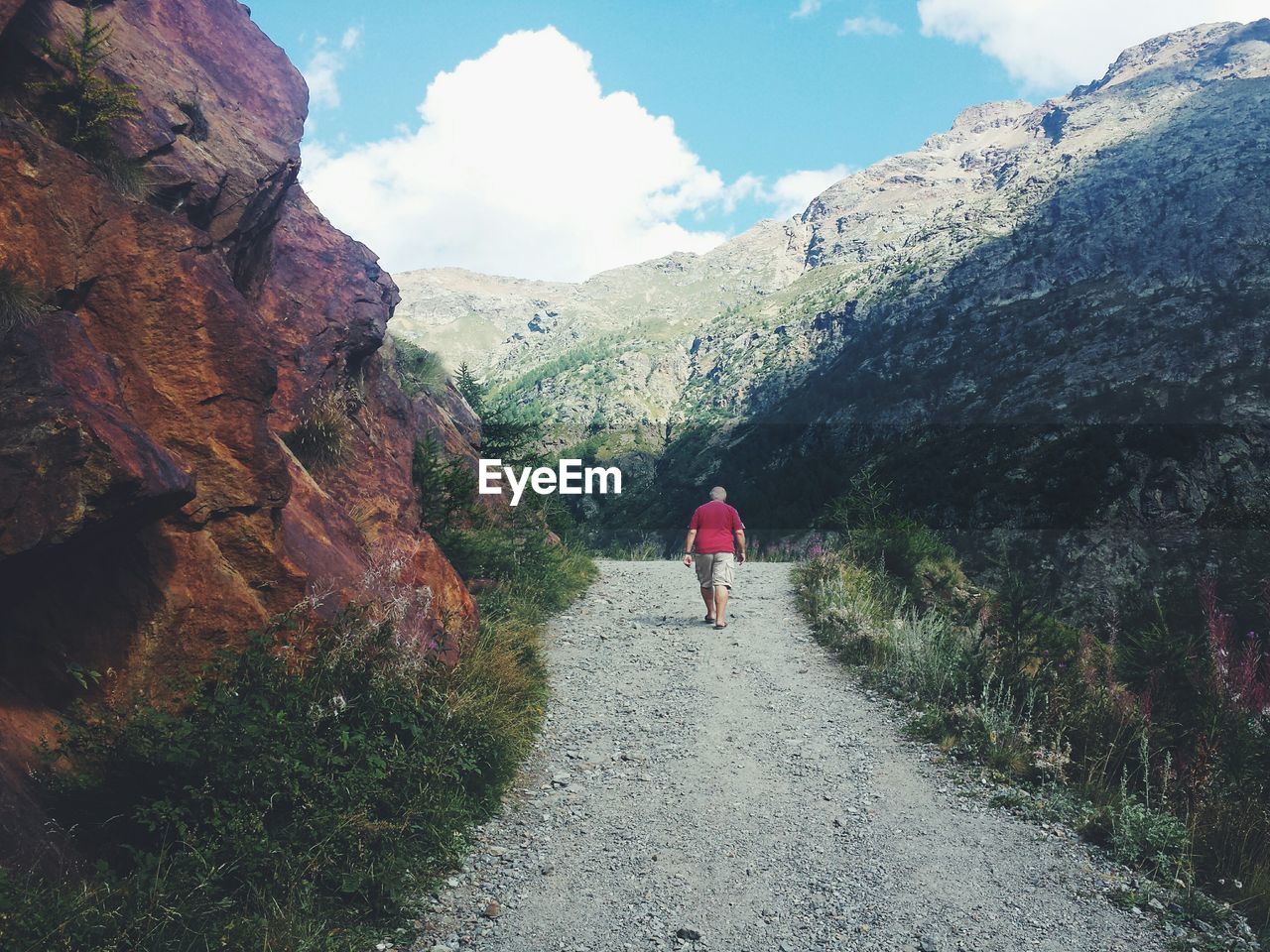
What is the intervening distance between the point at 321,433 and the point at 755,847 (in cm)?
584

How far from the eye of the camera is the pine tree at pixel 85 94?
532 cm

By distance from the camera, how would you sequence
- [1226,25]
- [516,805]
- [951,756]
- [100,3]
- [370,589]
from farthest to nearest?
1. [1226,25]
2. [100,3]
3. [951,756]
4. [370,589]
5. [516,805]

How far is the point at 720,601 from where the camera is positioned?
10906 mm

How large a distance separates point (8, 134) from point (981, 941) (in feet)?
23.4

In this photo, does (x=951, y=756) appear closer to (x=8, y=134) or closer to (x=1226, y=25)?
(x=8, y=134)

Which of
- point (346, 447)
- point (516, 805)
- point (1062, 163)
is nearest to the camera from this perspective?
point (516, 805)

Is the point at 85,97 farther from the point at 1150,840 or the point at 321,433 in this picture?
the point at 1150,840

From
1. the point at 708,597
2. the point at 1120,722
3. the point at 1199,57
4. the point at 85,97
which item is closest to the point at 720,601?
the point at 708,597

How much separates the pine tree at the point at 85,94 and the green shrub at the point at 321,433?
2.91 meters

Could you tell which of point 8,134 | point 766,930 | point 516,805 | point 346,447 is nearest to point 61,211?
point 8,134

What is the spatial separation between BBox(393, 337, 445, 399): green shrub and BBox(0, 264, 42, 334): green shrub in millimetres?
8286

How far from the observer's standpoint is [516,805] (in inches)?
212

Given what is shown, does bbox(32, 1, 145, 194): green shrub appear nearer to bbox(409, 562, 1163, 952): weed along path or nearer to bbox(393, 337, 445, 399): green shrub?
bbox(409, 562, 1163, 952): weed along path

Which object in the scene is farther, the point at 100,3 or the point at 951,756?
the point at 100,3
